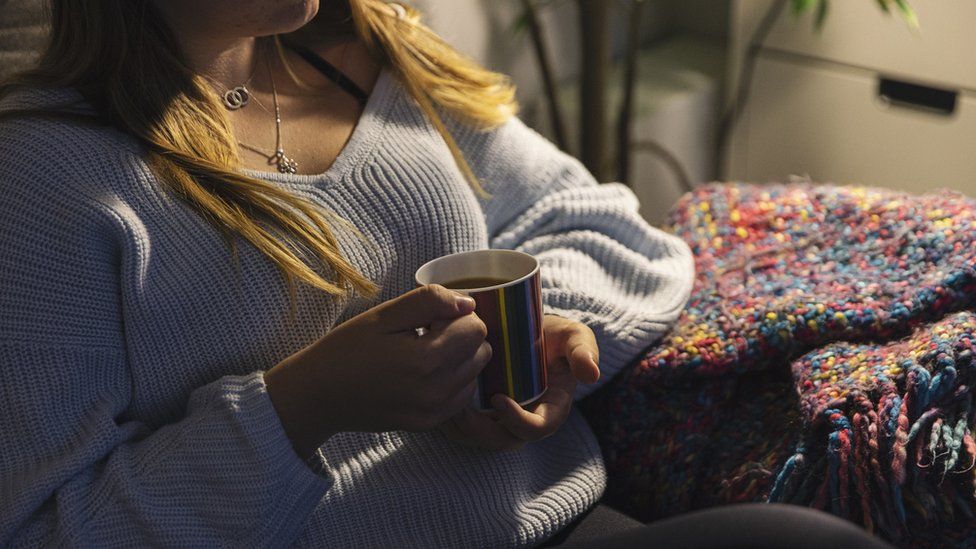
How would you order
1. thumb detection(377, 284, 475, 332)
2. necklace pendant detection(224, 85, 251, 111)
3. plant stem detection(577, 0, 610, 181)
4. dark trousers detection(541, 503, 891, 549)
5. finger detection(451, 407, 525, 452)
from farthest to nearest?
plant stem detection(577, 0, 610, 181) → necklace pendant detection(224, 85, 251, 111) → finger detection(451, 407, 525, 452) → thumb detection(377, 284, 475, 332) → dark trousers detection(541, 503, 891, 549)

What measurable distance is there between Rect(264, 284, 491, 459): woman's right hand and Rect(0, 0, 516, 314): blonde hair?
0.08 m

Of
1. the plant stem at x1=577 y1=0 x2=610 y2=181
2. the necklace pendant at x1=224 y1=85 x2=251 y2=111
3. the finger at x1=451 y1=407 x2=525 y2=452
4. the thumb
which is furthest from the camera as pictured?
the plant stem at x1=577 y1=0 x2=610 y2=181

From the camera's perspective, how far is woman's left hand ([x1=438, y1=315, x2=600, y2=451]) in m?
0.74

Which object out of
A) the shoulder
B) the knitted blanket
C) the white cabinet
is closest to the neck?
the shoulder

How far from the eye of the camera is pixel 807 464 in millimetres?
737

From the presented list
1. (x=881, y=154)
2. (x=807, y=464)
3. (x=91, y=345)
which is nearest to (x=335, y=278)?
(x=91, y=345)

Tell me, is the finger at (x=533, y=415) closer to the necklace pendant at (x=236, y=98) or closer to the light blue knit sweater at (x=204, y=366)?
the light blue knit sweater at (x=204, y=366)

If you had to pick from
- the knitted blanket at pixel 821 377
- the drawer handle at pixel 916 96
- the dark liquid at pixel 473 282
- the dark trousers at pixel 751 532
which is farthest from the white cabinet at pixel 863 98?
the dark trousers at pixel 751 532

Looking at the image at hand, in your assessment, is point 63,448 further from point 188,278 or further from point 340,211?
point 340,211

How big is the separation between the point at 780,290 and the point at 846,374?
0.13 metres

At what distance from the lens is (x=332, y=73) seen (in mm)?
947

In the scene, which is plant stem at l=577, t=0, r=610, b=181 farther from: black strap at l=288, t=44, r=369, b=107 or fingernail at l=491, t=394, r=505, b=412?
fingernail at l=491, t=394, r=505, b=412

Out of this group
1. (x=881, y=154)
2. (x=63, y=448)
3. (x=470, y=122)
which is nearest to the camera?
(x=63, y=448)

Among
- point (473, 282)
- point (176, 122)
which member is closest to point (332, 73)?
point (176, 122)
